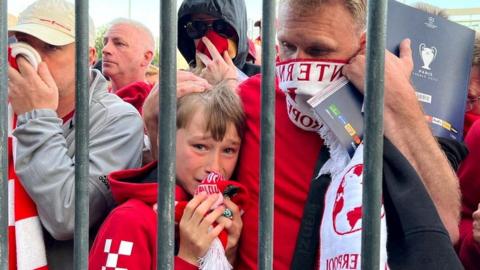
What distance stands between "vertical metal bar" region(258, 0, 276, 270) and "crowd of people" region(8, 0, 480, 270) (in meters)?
0.36

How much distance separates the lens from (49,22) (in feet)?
7.82

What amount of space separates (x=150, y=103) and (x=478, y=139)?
3.15 feet

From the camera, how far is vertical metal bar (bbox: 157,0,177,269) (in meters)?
1.22

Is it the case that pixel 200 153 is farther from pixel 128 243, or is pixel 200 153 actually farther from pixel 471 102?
pixel 471 102

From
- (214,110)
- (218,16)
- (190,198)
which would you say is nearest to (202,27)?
(218,16)

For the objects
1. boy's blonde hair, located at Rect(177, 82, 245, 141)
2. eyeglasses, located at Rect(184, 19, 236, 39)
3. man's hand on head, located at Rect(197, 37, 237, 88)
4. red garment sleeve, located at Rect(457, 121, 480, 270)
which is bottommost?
red garment sleeve, located at Rect(457, 121, 480, 270)

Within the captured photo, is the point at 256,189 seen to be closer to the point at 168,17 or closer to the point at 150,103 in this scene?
the point at 150,103

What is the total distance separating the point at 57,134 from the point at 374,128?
117 cm

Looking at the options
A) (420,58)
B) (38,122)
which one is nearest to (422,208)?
(420,58)

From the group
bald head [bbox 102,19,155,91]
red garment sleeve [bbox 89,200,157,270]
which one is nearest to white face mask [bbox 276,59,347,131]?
red garment sleeve [bbox 89,200,157,270]

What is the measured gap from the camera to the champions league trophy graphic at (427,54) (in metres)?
1.86

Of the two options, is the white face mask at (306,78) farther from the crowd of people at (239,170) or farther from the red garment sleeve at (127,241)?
the red garment sleeve at (127,241)

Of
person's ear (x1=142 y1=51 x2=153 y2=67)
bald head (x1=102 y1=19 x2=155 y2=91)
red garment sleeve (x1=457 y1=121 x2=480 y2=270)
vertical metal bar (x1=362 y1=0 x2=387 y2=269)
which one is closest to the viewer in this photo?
vertical metal bar (x1=362 y1=0 x2=387 y2=269)

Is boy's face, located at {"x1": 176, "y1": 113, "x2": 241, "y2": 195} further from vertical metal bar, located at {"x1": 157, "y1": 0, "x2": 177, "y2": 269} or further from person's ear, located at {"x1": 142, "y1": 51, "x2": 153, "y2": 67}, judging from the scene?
person's ear, located at {"x1": 142, "y1": 51, "x2": 153, "y2": 67}
